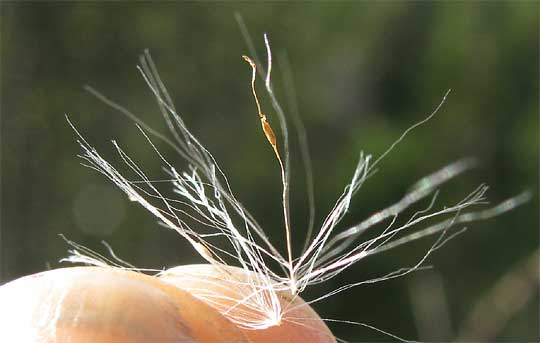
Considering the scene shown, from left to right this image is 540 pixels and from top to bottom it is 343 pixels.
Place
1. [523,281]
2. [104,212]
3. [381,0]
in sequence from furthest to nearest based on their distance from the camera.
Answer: [381,0]
[104,212]
[523,281]

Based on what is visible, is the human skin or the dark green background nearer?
the human skin

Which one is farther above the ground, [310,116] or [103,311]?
[103,311]

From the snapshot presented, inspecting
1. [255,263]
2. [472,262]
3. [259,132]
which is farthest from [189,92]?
[255,263]

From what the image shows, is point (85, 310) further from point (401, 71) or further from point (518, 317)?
point (401, 71)

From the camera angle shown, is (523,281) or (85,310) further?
(523,281)
